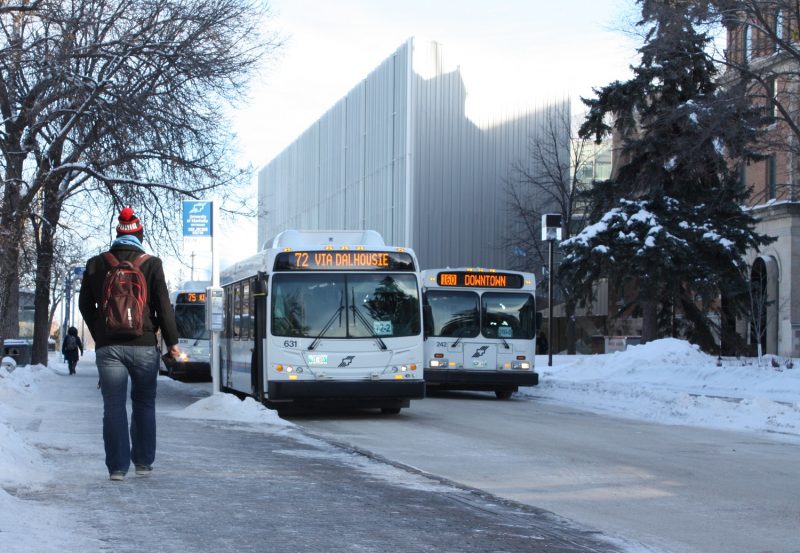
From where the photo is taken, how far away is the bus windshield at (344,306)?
17672mm

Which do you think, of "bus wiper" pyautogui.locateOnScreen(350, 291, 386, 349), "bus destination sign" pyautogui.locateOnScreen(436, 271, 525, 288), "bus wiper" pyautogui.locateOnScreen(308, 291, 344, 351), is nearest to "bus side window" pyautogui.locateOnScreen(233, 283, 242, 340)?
"bus wiper" pyautogui.locateOnScreen(308, 291, 344, 351)

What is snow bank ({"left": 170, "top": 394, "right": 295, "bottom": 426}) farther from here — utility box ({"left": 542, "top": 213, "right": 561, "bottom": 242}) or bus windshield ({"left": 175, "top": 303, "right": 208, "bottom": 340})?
bus windshield ({"left": 175, "top": 303, "right": 208, "bottom": 340})

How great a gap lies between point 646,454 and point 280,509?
691cm

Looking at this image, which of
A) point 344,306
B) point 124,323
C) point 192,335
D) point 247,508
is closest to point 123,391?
point 124,323

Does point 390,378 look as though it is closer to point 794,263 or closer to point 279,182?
point 794,263

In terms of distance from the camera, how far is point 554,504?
8867 millimetres

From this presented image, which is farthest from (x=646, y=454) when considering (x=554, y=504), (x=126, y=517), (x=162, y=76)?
(x=162, y=76)

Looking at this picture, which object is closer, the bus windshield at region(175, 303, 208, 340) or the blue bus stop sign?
the blue bus stop sign

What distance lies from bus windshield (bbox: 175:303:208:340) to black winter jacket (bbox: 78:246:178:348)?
1074 inches

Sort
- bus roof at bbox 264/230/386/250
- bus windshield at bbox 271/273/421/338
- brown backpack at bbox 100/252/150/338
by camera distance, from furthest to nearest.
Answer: bus roof at bbox 264/230/386/250 → bus windshield at bbox 271/273/421/338 → brown backpack at bbox 100/252/150/338

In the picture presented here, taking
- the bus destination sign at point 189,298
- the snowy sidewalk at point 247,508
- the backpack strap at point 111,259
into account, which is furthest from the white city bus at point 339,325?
the bus destination sign at point 189,298

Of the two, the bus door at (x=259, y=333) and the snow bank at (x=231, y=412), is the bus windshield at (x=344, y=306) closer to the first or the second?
the bus door at (x=259, y=333)

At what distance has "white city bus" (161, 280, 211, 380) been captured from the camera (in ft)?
112

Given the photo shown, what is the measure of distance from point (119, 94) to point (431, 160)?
140 ft
